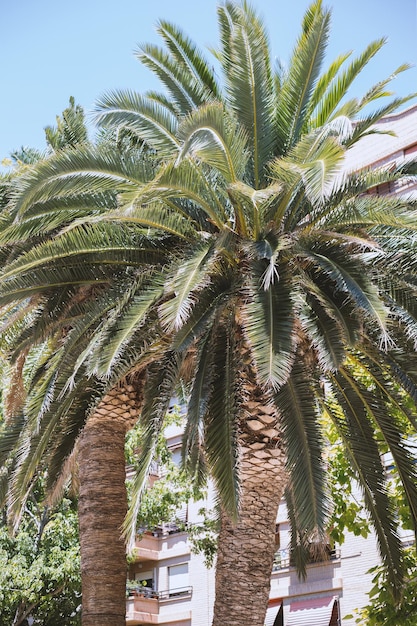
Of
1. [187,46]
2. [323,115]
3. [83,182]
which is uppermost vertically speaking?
[187,46]

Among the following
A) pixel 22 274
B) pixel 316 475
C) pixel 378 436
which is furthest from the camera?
pixel 378 436

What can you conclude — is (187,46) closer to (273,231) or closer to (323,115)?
(323,115)

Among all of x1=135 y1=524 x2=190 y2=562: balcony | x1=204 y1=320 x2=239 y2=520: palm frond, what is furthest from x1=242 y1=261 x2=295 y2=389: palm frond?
x1=135 y1=524 x2=190 y2=562: balcony

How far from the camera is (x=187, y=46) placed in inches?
451

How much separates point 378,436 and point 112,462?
169 inches

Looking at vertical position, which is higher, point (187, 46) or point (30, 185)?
point (187, 46)

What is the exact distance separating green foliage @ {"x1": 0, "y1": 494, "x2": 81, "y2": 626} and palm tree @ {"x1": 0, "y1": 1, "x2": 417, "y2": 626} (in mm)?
11590

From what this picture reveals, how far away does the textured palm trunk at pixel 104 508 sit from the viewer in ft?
35.7

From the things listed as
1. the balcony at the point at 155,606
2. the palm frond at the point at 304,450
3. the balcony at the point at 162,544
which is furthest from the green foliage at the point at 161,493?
the palm frond at the point at 304,450

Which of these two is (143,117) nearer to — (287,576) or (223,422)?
(223,422)

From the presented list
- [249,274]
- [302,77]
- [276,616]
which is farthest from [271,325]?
[276,616]

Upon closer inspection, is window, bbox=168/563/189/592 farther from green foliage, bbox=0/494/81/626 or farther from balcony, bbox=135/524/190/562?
green foliage, bbox=0/494/81/626

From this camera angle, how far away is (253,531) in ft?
32.2

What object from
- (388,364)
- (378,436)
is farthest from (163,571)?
(388,364)
